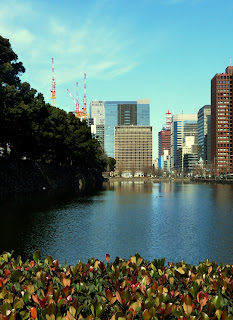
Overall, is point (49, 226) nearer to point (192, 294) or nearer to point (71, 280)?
point (71, 280)

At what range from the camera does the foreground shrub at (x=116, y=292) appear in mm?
6531

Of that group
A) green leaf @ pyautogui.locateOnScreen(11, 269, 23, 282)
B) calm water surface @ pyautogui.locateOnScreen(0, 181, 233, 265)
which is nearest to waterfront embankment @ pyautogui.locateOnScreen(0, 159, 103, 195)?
calm water surface @ pyautogui.locateOnScreen(0, 181, 233, 265)

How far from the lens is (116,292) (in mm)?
7121

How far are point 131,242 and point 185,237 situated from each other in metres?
4.32

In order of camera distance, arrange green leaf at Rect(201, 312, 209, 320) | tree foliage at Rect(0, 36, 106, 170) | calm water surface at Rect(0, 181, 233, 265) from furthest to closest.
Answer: tree foliage at Rect(0, 36, 106, 170) → calm water surface at Rect(0, 181, 233, 265) → green leaf at Rect(201, 312, 209, 320)

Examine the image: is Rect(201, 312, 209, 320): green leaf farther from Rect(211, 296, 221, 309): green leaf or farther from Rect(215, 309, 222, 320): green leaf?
Rect(211, 296, 221, 309): green leaf

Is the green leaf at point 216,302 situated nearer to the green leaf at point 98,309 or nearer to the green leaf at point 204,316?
the green leaf at point 204,316

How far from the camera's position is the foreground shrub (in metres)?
6.53

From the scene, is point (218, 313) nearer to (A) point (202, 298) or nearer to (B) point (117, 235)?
(A) point (202, 298)

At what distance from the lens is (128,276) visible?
352 inches

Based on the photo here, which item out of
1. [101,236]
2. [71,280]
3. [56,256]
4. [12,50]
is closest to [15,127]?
[12,50]

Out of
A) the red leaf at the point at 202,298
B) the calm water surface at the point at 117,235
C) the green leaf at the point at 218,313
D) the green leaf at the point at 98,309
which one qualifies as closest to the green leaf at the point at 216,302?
the red leaf at the point at 202,298

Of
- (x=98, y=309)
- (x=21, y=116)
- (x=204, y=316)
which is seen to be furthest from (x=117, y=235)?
(x=21, y=116)

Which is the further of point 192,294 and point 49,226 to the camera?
point 49,226
